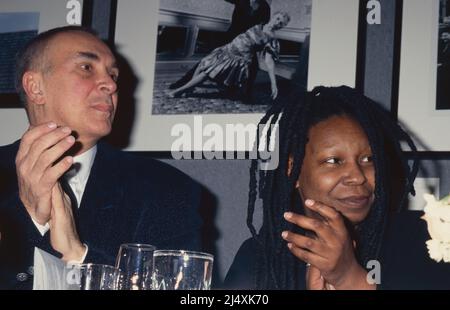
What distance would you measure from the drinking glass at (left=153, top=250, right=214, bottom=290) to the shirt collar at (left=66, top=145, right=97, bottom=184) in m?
1.09

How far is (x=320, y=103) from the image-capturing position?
1.92 metres

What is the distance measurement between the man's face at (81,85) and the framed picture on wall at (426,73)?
97 centimetres

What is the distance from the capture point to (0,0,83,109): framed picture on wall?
8.46 ft

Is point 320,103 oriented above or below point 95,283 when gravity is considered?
above

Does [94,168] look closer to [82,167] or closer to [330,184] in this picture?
[82,167]

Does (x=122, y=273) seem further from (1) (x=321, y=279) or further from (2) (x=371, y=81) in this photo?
(2) (x=371, y=81)

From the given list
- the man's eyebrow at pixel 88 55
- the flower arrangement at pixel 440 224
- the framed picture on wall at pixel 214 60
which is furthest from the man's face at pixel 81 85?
the flower arrangement at pixel 440 224

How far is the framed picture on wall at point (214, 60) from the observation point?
89.8 inches

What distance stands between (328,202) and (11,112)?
1.43 m

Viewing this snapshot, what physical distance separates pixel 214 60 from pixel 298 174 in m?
0.76

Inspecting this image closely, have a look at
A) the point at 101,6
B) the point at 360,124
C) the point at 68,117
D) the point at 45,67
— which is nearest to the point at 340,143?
the point at 360,124

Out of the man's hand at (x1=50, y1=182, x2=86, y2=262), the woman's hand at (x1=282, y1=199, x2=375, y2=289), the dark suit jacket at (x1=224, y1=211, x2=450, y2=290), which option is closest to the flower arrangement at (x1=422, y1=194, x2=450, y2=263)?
the woman's hand at (x1=282, y1=199, x2=375, y2=289)

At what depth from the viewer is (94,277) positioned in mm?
1069

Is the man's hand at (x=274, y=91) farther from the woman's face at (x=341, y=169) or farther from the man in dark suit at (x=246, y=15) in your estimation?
the woman's face at (x=341, y=169)
